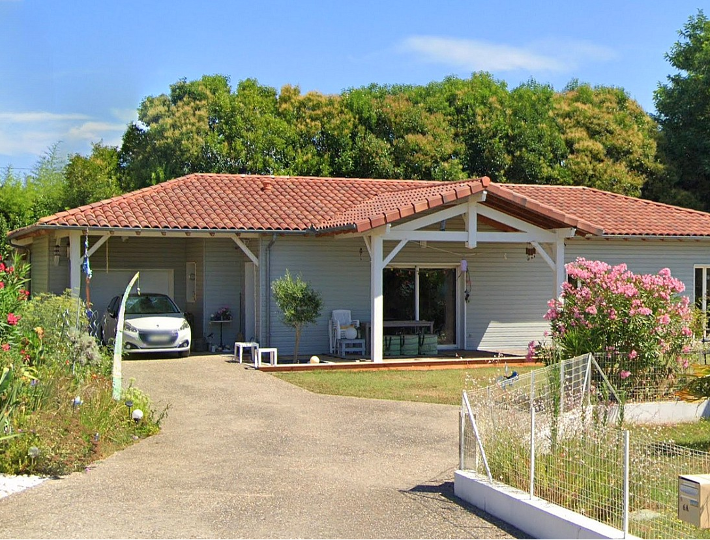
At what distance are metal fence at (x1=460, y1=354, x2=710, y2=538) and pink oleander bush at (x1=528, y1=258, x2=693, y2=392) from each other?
306 cm

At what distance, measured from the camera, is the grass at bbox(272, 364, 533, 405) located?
13.9 m

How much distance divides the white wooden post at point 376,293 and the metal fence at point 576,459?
28.0 feet

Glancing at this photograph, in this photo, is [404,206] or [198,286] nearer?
[404,206]

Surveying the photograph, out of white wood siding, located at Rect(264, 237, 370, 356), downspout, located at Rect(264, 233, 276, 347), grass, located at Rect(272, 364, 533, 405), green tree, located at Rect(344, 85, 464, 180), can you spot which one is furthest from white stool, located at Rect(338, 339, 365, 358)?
green tree, located at Rect(344, 85, 464, 180)

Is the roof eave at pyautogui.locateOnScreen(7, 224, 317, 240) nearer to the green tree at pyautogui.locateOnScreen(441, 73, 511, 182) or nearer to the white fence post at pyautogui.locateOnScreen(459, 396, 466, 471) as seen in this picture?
the white fence post at pyautogui.locateOnScreen(459, 396, 466, 471)

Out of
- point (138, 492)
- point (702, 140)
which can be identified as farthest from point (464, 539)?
point (702, 140)

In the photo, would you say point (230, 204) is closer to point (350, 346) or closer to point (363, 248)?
point (363, 248)

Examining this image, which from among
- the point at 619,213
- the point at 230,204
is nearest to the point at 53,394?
the point at 230,204

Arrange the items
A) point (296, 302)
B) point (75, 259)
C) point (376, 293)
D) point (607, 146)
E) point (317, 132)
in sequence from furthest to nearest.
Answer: point (607, 146) < point (317, 132) < point (75, 259) < point (296, 302) < point (376, 293)

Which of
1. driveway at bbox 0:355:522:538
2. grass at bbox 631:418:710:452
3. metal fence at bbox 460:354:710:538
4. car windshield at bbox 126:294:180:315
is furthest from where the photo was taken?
car windshield at bbox 126:294:180:315

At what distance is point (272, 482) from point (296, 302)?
32.0 feet

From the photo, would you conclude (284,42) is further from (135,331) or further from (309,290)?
(135,331)

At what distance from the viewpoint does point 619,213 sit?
2297 cm

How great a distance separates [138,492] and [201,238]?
14.1 meters
